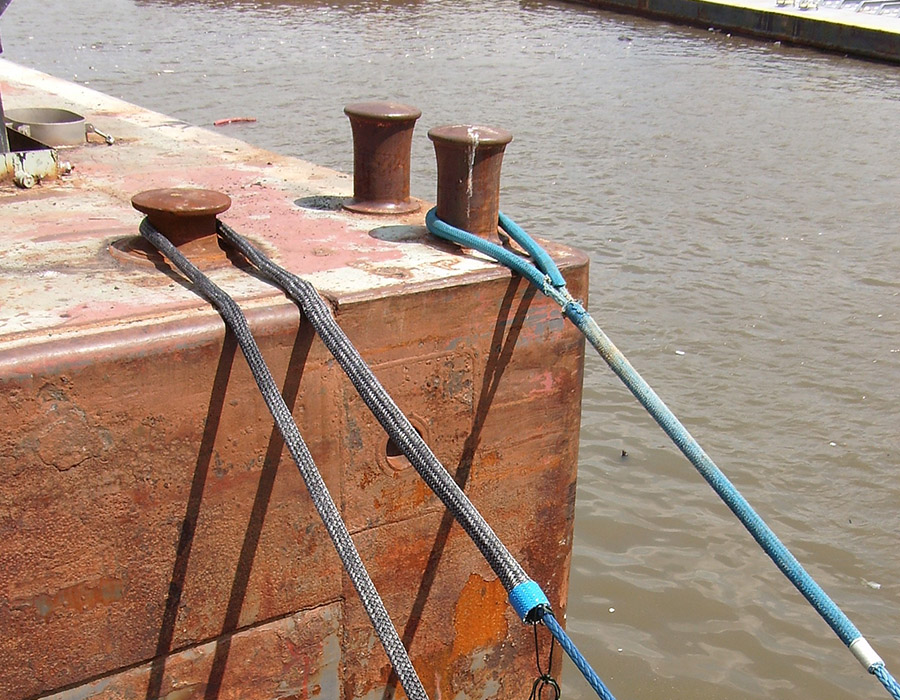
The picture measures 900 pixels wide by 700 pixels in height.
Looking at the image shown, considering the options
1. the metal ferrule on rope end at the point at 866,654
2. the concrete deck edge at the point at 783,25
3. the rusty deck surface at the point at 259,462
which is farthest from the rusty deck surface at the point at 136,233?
the concrete deck edge at the point at 783,25

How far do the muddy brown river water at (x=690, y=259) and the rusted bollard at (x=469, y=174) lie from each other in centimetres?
210

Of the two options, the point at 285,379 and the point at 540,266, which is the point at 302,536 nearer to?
the point at 285,379

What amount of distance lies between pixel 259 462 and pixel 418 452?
546mm

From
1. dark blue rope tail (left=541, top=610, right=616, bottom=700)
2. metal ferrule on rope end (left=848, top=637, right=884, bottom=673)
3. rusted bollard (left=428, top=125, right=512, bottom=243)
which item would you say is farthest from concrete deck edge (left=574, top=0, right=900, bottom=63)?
dark blue rope tail (left=541, top=610, right=616, bottom=700)

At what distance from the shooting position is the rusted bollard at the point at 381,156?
3.38 meters

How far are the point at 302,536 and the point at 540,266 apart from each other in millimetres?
1000

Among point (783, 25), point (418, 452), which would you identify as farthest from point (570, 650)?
point (783, 25)

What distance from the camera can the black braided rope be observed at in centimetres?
213

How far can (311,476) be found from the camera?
2375 millimetres

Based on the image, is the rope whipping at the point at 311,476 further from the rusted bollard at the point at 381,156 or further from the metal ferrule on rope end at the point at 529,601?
the rusted bollard at the point at 381,156

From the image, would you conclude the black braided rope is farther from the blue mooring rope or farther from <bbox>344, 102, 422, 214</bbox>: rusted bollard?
<bbox>344, 102, 422, 214</bbox>: rusted bollard

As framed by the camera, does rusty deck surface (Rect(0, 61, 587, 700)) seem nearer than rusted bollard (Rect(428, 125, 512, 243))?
Yes

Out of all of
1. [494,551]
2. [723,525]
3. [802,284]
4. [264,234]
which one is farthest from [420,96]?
[494,551]

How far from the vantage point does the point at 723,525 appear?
202 inches
